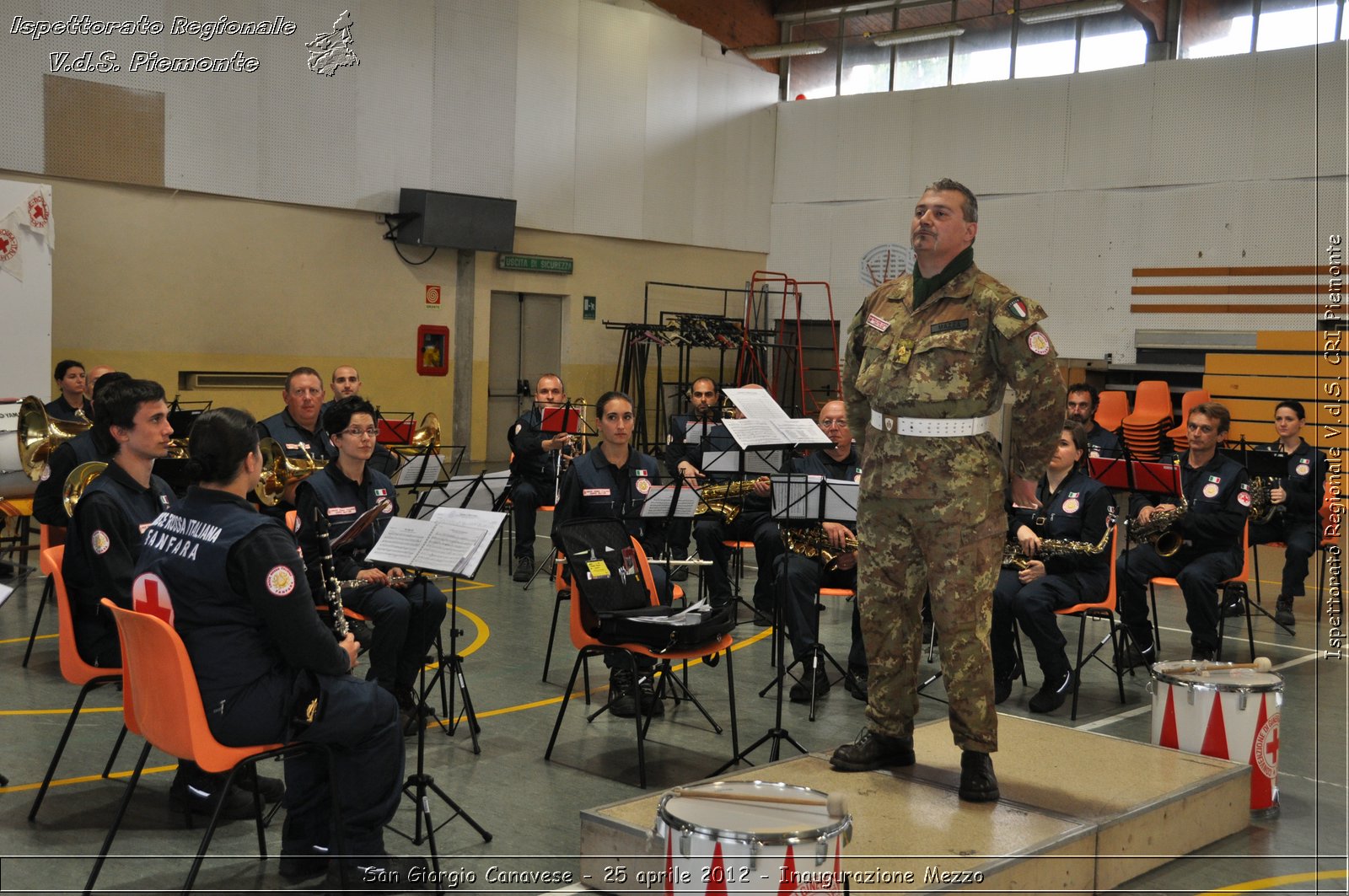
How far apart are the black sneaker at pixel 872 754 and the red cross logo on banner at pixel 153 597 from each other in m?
2.29

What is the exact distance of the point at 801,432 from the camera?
5.87 metres

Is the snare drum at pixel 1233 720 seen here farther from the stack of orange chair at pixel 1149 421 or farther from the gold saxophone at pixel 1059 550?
the stack of orange chair at pixel 1149 421

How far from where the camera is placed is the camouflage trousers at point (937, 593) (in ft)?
13.1

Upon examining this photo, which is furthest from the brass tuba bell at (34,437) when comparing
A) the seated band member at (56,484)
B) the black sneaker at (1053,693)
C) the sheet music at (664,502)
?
the black sneaker at (1053,693)

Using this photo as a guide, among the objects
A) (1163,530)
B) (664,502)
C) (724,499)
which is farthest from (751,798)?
(1163,530)

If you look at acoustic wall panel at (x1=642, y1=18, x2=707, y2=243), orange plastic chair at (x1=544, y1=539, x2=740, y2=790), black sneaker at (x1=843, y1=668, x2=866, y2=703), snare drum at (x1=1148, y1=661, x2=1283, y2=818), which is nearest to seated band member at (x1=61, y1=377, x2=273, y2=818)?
orange plastic chair at (x1=544, y1=539, x2=740, y2=790)

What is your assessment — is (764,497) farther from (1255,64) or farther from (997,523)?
(1255,64)

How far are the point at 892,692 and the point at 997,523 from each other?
2.33ft

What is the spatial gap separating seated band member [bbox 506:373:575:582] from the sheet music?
8.97 ft

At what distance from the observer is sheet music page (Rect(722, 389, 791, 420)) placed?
580cm

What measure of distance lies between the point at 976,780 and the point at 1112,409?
1150cm

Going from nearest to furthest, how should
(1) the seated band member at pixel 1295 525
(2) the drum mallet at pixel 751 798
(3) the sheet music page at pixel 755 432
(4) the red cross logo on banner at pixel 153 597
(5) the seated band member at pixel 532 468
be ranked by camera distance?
(2) the drum mallet at pixel 751 798 → (4) the red cross logo on banner at pixel 153 597 → (3) the sheet music page at pixel 755 432 → (1) the seated band member at pixel 1295 525 → (5) the seated band member at pixel 532 468

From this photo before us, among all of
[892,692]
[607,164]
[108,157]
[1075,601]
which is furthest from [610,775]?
[607,164]

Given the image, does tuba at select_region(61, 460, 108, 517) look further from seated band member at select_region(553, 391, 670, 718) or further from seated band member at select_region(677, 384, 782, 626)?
seated band member at select_region(677, 384, 782, 626)
